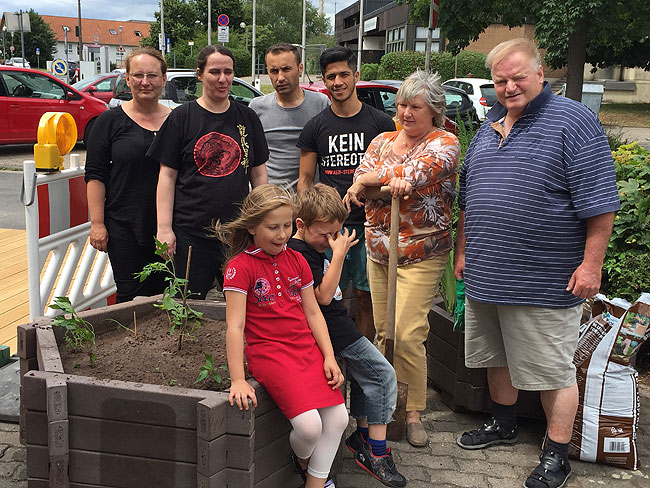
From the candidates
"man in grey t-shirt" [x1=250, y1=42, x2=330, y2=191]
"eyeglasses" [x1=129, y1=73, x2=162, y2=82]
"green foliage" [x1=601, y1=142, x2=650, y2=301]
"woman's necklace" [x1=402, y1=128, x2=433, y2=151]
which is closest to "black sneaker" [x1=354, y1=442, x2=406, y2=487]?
"woman's necklace" [x1=402, y1=128, x2=433, y2=151]

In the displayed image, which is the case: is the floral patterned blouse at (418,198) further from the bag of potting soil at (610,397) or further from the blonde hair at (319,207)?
the bag of potting soil at (610,397)

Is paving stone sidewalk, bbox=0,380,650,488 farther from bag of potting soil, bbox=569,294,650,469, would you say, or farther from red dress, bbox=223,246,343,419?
red dress, bbox=223,246,343,419

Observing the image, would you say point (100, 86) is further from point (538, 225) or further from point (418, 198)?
point (538, 225)

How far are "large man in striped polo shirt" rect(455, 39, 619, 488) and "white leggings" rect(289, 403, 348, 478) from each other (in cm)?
92

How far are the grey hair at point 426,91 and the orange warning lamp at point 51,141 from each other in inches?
72.6

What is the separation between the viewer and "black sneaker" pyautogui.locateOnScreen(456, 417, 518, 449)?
346cm

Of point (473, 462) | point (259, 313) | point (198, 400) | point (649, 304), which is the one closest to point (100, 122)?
point (259, 313)

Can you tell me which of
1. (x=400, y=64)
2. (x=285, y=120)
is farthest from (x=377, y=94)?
(x=400, y=64)

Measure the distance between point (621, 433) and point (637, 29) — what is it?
40.0 ft

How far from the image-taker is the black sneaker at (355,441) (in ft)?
10.5

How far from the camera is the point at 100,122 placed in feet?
11.7

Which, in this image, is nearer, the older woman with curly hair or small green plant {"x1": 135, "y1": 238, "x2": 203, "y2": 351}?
small green plant {"x1": 135, "y1": 238, "x2": 203, "y2": 351}

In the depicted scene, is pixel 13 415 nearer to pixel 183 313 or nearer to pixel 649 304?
pixel 183 313

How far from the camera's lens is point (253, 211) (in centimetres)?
265
